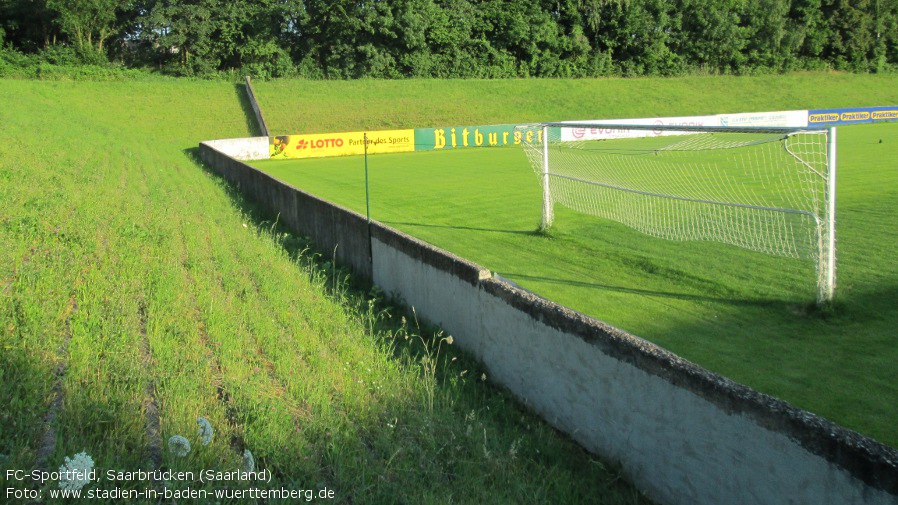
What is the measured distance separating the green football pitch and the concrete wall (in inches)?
68.1

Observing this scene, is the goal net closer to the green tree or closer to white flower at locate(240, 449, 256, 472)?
white flower at locate(240, 449, 256, 472)

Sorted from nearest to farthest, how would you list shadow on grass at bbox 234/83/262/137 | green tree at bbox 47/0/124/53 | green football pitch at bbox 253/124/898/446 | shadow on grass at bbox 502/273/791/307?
green football pitch at bbox 253/124/898/446 < shadow on grass at bbox 502/273/791/307 < shadow on grass at bbox 234/83/262/137 < green tree at bbox 47/0/124/53

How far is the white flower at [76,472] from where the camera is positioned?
11.7ft

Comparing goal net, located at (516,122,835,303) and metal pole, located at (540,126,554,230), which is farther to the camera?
metal pole, located at (540,126,554,230)

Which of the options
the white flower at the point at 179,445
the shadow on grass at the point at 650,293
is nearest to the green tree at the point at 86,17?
the shadow on grass at the point at 650,293

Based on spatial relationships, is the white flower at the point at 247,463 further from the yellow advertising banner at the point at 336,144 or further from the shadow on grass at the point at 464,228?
the yellow advertising banner at the point at 336,144

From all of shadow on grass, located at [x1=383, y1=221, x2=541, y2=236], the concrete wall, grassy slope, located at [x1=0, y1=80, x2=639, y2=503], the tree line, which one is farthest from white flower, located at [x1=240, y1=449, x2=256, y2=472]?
the tree line

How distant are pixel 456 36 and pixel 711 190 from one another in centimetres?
4488

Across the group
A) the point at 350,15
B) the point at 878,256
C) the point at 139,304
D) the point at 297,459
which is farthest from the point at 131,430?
the point at 350,15

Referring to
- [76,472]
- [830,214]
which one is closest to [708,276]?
[830,214]

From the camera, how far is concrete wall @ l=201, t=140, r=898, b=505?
3340 mm

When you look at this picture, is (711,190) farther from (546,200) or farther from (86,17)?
(86,17)

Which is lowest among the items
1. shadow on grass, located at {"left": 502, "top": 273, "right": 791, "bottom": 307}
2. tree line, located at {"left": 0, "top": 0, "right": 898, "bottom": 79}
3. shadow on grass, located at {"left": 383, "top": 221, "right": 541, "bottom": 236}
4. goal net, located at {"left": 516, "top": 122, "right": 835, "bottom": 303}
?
shadow on grass, located at {"left": 383, "top": 221, "right": 541, "bottom": 236}

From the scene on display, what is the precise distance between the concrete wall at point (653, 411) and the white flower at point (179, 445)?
2.48 metres
